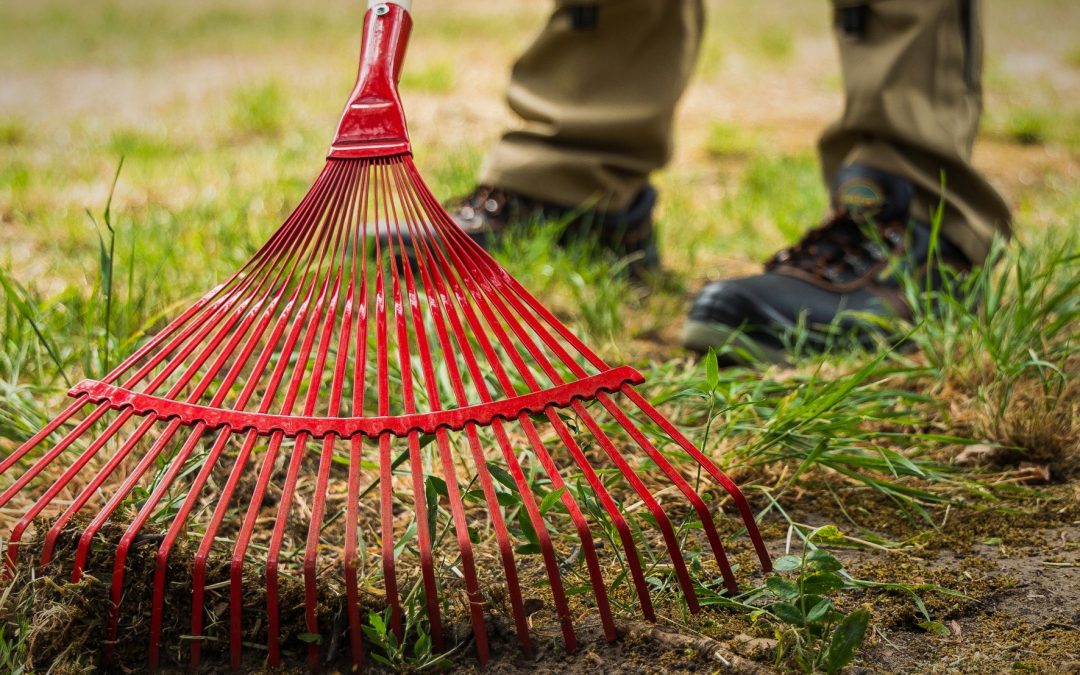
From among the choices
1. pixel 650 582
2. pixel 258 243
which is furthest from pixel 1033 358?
pixel 258 243

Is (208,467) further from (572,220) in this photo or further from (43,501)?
(572,220)

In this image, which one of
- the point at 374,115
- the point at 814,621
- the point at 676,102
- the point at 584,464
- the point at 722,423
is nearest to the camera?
the point at 814,621

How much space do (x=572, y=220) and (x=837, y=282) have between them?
2.25ft

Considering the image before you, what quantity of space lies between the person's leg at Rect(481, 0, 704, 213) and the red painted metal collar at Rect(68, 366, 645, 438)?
3.92 ft

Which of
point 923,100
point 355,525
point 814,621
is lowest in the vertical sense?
point 814,621

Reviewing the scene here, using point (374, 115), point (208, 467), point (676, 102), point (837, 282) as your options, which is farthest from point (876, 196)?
point (208, 467)

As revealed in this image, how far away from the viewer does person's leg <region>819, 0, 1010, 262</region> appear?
80.1 inches

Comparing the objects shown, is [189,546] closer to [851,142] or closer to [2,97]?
[851,142]

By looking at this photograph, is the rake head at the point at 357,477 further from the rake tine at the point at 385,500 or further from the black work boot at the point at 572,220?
the black work boot at the point at 572,220

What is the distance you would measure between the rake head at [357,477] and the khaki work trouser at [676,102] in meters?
0.91

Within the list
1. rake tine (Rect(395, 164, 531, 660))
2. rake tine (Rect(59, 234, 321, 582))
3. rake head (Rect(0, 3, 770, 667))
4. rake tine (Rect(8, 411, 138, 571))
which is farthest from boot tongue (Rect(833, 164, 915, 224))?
rake tine (Rect(8, 411, 138, 571))

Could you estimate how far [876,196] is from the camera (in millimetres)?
2068

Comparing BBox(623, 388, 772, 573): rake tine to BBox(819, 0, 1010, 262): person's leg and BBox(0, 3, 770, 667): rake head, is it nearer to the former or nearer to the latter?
BBox(0, 3, 770, 667): rake head

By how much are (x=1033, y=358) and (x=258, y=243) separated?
159 centimetres
